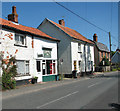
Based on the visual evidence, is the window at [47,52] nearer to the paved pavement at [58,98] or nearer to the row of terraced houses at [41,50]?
the row of terraced houses at [41,50]

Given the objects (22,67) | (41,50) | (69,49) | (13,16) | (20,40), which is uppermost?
(13,16)

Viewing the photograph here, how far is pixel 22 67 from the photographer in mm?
15539

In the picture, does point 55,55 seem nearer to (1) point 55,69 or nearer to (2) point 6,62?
(1) point 55,69

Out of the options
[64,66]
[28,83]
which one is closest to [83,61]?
[64,66]

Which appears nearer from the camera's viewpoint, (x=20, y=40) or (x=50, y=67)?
(x=20, y=40)

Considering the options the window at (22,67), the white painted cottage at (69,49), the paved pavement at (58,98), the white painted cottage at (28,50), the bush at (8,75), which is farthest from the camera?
the white painted cottage at (69,49)

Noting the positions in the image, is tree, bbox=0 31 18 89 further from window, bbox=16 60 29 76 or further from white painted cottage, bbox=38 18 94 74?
white painted cottage, bbox=38 18 94 74

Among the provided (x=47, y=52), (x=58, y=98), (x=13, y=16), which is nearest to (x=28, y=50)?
(x=47, y=52)

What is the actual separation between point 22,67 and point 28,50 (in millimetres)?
1954

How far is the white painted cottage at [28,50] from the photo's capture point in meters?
14.0

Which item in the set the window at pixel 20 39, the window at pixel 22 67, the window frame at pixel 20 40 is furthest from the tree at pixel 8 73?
the window at pixel 20 39

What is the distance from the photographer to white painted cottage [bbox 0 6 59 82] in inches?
551

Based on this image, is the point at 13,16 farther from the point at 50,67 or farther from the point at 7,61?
the point at 7,61

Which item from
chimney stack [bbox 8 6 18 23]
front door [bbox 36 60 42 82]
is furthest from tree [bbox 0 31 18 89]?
chimney stack [bbox 8 6 18 23]
